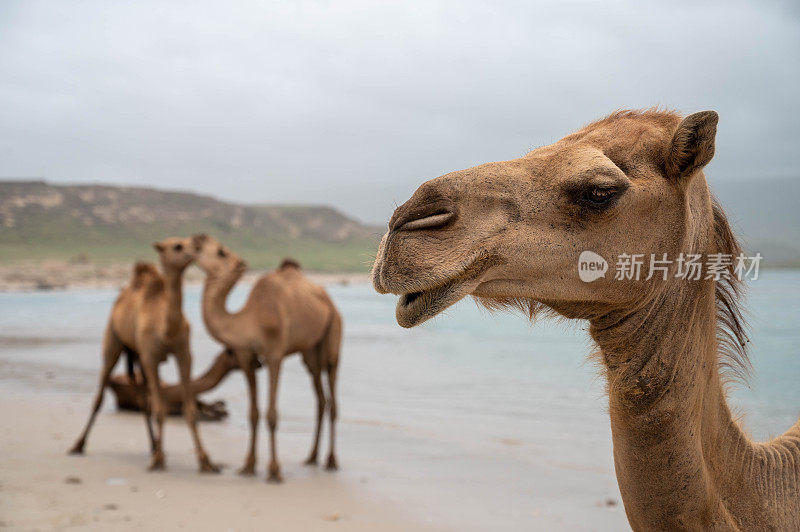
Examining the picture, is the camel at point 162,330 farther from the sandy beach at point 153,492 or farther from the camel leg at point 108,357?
the sandy beach at point 153,492

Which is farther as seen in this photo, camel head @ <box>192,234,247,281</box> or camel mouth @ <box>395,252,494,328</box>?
camel head @ <box>192,234,247,281</box>

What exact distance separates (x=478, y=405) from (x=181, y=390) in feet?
16.5

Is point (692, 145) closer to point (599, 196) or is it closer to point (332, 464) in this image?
point (599, 196)

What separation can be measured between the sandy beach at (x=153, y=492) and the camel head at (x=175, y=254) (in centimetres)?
226

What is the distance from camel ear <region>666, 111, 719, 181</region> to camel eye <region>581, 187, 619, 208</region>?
19cm

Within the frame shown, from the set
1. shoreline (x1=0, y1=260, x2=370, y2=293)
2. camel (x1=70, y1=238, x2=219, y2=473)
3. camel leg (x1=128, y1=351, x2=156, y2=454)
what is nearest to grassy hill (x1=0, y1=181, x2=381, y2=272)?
shoreline (x1=0, y1=260, x2=370, y2=293)

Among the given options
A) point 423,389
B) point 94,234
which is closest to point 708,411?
point 423,389

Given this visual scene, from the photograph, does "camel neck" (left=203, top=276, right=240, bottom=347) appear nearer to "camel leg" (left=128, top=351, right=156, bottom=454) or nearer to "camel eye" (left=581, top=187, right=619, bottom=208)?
"camel leg" (left=128, top=351, right=156, bottom=454)

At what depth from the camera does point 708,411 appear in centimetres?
196

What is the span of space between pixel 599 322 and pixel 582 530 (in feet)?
14.5

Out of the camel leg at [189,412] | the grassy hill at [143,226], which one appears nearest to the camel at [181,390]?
the camel leg at [189,412]

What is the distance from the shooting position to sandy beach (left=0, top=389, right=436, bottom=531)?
5.53 metres

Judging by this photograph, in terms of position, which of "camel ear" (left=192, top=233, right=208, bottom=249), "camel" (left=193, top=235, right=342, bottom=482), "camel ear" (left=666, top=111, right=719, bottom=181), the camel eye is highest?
"camel ear" (left=666, top=111, right=719, bottom=181)

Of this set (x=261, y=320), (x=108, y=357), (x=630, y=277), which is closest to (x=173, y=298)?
(x=261, y=320)
